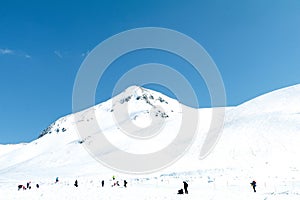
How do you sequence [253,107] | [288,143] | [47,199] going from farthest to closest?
[253,107] → [288,143] → [47,199]

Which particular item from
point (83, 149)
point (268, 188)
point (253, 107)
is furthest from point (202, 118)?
point (268, 188)

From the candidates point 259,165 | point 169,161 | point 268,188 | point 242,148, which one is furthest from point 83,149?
point 268,188

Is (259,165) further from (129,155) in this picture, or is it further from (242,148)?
(129,155)

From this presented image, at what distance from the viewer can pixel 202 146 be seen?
83875 millimetres

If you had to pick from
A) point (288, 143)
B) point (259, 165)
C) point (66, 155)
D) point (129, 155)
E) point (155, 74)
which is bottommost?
point (259, 165)

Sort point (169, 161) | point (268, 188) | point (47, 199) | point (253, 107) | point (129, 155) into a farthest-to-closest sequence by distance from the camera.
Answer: point (253, 107)
point (129, 155)
point (169, 161)
point (268, 188)
point (47, 199)

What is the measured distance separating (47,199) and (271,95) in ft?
401

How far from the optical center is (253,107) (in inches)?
4882

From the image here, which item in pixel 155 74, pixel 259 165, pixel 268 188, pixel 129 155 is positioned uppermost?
pixel 155 74

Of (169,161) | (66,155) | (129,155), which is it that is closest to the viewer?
(169,161)

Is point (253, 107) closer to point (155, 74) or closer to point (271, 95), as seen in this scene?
point (271, 95)

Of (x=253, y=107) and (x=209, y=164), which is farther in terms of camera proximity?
(x=253, y=107)

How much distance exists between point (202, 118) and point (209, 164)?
188 feet

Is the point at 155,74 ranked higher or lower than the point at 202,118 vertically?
higher
